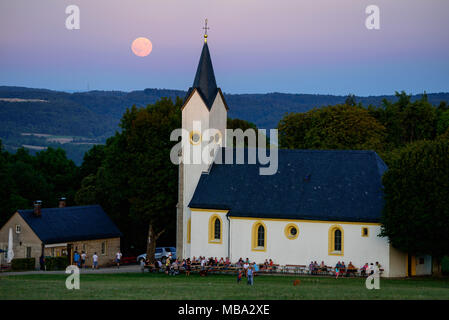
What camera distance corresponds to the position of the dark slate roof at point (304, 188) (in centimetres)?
5288

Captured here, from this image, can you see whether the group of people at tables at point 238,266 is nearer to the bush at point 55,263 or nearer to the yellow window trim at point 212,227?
the yellow window trim at point 212,227

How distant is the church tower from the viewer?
192 feet

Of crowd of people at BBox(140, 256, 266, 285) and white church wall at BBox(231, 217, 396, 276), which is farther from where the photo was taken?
crowd of people at BBox(140, 256, 266, 285)

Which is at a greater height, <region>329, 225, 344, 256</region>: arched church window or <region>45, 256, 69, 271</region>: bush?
<region>329, 225, 344, 256</region>: arched church window

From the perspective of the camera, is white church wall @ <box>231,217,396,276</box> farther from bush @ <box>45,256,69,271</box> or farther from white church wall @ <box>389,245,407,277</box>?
bush @ <box>45,256,69,271</box>

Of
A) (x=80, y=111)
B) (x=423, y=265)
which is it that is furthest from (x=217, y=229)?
(x=80, y=111)

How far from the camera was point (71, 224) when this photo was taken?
70.3m

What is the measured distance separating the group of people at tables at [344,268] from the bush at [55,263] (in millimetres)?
22324

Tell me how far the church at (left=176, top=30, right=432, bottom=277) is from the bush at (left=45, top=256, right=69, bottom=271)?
1071 centimetres

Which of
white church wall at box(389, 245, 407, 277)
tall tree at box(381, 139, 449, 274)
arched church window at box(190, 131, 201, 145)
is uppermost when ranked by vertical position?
arched church window at box(190, 131, 201, 145)

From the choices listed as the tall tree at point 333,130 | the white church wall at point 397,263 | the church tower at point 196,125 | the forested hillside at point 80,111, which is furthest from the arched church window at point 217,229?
the forested hillside at point 80,111

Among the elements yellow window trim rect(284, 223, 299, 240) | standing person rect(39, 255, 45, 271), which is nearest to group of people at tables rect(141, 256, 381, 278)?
yellow window trim rect(284, 223, 299, 240)
